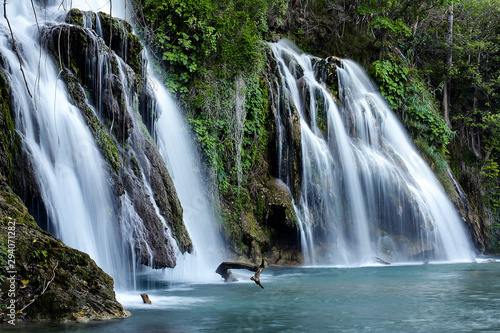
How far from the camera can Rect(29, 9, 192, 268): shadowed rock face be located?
24.6ft

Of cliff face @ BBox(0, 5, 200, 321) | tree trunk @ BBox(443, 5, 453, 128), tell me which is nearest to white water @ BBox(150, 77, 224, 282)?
cliff face @ BBox(0, 5, 200, 321)

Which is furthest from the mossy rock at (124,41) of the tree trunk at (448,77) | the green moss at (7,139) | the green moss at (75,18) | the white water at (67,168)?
the tree trunk at (448,77)

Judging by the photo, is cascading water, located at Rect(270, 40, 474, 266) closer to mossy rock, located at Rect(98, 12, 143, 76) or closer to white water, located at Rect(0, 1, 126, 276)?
mossy rock, located at Rect(98, 12, 143, 76)

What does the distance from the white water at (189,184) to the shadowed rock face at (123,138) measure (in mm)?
1445

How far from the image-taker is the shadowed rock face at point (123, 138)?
7484mm

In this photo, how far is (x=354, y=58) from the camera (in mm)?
18594

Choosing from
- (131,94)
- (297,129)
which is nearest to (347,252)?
(297,129)

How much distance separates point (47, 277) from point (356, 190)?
Result: 413 inches

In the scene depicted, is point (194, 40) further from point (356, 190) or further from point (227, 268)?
point (227, 268)

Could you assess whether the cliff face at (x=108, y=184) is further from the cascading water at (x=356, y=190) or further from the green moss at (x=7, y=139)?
the cascading water at (x=356, y=190)

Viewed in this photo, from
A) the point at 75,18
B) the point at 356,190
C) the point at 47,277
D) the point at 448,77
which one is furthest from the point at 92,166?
the point at 448,77

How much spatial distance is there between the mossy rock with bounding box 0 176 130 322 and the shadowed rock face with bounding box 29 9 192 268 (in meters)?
1.91

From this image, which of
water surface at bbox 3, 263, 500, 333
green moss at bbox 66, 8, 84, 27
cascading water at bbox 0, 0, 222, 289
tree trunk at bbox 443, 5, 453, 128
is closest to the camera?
water surface at bbox 3, 263, 500, 333

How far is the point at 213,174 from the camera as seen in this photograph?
12242mm
